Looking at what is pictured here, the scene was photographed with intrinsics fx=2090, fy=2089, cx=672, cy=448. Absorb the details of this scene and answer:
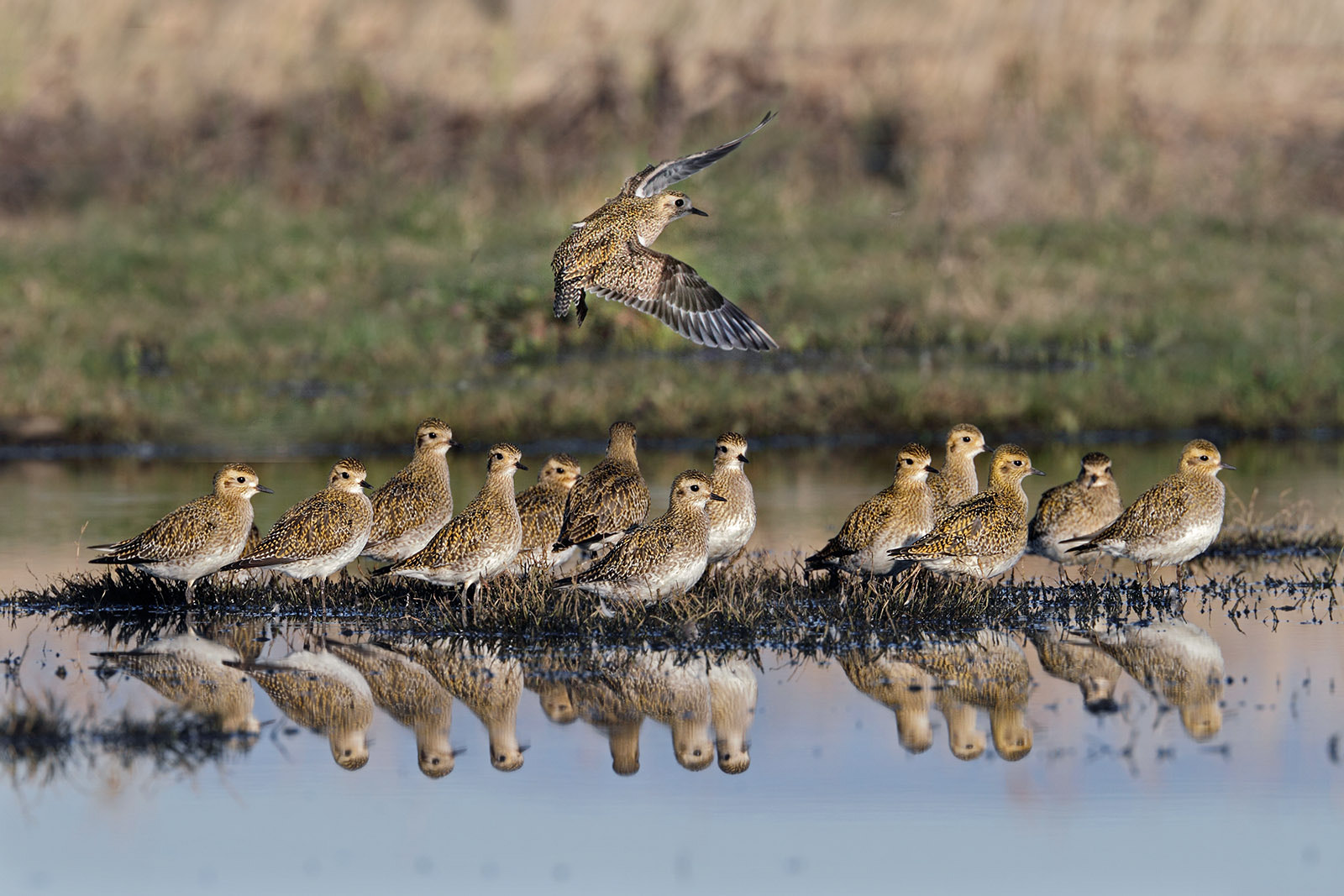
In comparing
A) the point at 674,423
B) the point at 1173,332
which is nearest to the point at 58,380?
the point at 674,423

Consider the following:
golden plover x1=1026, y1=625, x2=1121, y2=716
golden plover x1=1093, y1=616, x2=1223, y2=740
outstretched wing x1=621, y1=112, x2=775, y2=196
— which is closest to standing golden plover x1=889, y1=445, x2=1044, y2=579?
golden plover x1=1026, y1=625, x2=1121, y2=716

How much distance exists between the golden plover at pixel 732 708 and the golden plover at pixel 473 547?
1902 millimetres

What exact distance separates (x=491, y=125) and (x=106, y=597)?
74.4 ft

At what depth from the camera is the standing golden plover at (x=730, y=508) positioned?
14297 millimetres

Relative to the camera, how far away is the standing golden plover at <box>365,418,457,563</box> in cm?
1455

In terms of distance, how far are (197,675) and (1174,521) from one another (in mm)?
6541

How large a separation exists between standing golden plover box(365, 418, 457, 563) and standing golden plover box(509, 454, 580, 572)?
1.90ft

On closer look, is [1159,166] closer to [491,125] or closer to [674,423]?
[491,125]

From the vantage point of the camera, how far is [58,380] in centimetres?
2591

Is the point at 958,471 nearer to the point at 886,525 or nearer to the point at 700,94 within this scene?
the point at 886,525

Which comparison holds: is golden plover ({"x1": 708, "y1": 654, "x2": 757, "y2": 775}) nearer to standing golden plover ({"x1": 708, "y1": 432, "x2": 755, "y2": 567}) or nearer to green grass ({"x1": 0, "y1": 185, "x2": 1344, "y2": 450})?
standing golden plover ({"x1": 708, "y1": 432, "x2": 755, "y2": 567})

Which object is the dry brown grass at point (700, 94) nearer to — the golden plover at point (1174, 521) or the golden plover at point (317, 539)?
the golden plover at point (1174, 521)

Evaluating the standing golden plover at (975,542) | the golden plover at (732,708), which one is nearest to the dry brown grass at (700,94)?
the standing golden plover at (975,542)

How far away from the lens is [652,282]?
13.3m
